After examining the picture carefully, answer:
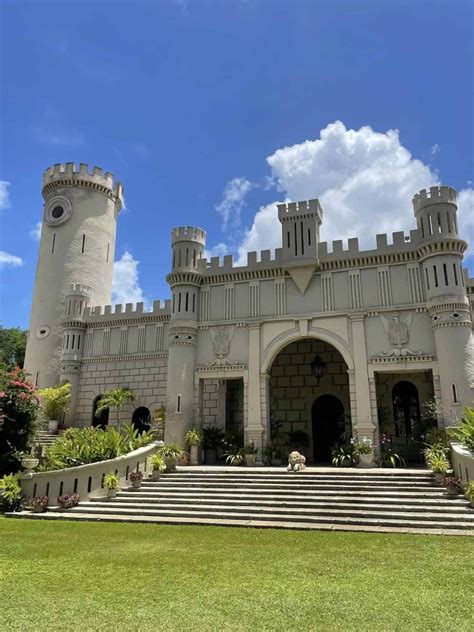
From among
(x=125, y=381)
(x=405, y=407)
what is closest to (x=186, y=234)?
(x=125, y=381)

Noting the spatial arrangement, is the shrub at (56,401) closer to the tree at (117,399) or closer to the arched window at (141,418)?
the tree at (117,399)

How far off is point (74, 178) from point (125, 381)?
13372 millimetres

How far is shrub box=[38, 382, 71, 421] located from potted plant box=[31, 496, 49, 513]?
419 inches

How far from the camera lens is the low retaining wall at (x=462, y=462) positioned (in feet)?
38.4

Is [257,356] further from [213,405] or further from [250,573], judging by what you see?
[250,573]

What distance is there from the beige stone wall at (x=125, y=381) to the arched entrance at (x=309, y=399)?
5.65m

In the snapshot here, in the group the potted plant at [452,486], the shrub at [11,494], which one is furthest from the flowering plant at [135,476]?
the potted plant at [452,486]

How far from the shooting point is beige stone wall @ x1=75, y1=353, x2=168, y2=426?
22966 millimetres

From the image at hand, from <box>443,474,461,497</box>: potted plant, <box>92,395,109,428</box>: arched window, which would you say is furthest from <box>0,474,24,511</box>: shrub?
<box>443,474,461,497</box>: potted plant

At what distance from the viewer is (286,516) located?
11.2 m

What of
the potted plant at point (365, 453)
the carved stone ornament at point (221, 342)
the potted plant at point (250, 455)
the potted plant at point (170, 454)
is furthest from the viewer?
the carved stone ornament at point (221, 342)

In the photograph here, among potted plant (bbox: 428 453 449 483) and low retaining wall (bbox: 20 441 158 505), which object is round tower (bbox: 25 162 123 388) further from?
potted plant (bbox: 428 453 449 483)

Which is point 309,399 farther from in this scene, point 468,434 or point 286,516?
point 286,516

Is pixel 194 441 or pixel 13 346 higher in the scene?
pixel 13 346
